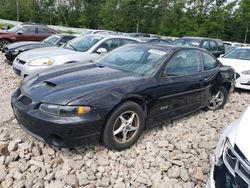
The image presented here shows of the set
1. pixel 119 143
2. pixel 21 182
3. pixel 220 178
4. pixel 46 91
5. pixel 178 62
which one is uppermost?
pixel 178 62

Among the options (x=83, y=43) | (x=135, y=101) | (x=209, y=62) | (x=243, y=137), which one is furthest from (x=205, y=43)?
(x=243, y=137)

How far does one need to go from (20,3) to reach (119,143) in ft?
196

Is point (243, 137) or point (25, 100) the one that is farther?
point (25, 100)

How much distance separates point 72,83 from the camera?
343 centimetres

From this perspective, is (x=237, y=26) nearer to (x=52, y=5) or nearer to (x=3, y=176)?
(x=52, y=5)

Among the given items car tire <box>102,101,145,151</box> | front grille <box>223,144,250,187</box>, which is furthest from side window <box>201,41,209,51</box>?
front grille <box>223,144,250,187</box>

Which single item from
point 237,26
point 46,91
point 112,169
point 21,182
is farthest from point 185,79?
point 237,26

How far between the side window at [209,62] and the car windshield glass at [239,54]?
12.1 ft

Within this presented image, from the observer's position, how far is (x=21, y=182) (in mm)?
2928

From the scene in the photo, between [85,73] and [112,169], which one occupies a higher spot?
[85,73]

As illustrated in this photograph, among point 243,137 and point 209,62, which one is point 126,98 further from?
point 209,62

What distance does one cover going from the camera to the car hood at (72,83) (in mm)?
3149

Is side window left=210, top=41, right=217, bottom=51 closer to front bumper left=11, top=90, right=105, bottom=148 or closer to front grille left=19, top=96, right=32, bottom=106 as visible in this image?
front bumper left=11, top=90, right=105, bottom=148

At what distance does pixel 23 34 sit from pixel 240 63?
9.91 m
